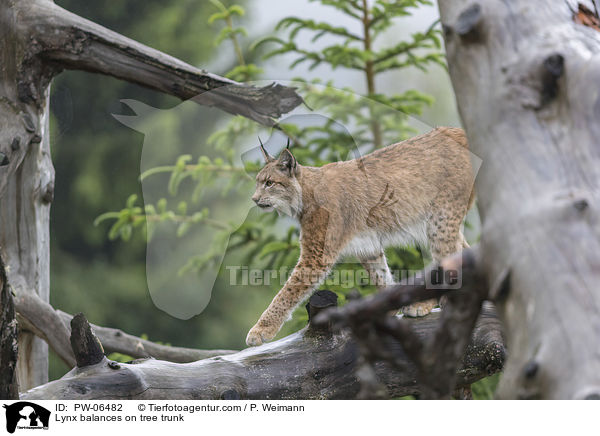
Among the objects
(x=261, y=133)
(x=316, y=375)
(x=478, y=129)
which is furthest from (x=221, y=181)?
(x=478, y=129)

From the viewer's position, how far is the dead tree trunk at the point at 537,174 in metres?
1.14

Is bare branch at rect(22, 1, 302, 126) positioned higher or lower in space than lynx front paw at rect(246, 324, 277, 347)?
higher

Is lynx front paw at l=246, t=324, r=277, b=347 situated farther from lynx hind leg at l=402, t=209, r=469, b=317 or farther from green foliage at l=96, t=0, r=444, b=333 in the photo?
lynx hind leg at l=402, t=209, r=469, b=317

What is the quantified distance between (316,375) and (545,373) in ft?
3.70

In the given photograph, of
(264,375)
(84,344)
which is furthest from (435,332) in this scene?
(84,344)

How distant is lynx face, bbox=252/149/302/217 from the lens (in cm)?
219

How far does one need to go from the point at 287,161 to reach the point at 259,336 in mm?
628

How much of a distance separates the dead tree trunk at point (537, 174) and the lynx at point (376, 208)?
39.1 inches

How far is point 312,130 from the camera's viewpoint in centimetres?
272

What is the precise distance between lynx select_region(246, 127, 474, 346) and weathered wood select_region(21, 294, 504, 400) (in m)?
0.16

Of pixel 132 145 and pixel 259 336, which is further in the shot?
pixel 132 145

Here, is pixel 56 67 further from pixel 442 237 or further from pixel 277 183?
pixel 442 237

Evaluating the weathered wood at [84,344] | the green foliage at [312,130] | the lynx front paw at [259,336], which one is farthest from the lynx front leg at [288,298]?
the weathered wood at [84,344]

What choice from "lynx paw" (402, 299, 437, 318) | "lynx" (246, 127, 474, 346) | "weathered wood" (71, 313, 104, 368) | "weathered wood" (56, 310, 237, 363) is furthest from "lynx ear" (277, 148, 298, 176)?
"weathered wood" (56, 310, 237, 363)
